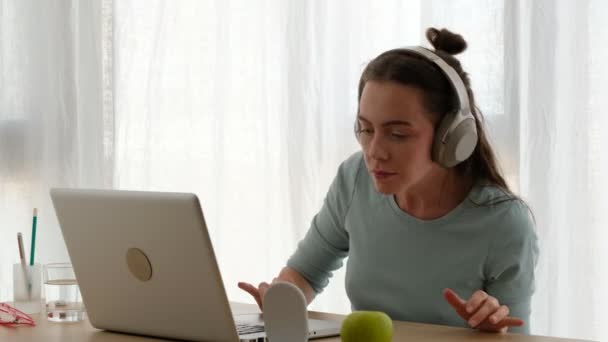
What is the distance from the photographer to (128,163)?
279cm

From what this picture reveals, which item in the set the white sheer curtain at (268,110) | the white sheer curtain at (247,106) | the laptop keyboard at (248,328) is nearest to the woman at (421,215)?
the laptop keyboard at (248,328)

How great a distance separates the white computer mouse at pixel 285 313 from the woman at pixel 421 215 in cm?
33

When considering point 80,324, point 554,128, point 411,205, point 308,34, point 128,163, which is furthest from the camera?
point 128,163

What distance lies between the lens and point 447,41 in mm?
1812

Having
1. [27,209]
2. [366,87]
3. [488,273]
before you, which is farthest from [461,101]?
[27,209]

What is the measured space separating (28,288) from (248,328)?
498mm

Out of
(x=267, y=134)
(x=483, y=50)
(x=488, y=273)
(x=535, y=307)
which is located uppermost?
(x=483, y=50)

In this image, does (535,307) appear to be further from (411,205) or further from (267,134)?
(267,134)

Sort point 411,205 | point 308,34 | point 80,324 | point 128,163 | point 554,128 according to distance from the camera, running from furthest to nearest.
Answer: point 128,163, point 308,34, point 554,128, point 411,205, point 80,324

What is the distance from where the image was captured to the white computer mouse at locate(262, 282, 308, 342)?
129 centimetres

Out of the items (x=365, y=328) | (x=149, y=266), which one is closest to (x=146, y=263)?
(x=149, y=266)

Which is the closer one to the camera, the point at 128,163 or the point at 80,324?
the point at 80,324

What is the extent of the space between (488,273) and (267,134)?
1052mm

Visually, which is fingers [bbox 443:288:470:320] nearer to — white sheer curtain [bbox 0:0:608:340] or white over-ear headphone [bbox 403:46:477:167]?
white over-ear headphone [bbox 403:46:477:167]
